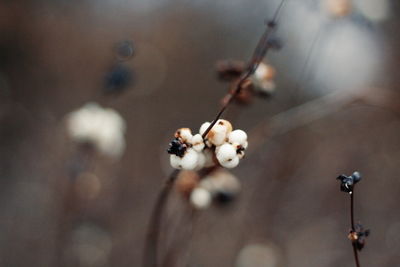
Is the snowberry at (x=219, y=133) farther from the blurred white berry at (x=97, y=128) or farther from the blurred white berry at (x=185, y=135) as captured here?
the blurred white berry at (x=97, y=128)

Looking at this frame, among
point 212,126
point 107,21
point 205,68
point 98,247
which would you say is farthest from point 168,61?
point 212,126

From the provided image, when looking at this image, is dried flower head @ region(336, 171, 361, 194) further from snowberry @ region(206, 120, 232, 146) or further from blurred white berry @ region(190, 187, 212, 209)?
blurred white berry @ region(190, 187, 212, 209)

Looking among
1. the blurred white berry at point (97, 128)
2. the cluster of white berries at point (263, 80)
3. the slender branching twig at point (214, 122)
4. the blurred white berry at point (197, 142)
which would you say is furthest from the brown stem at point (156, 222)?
the blurred white berry at point (97, 128)

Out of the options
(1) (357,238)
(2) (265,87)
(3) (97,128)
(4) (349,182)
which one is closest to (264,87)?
(2) (265,87)

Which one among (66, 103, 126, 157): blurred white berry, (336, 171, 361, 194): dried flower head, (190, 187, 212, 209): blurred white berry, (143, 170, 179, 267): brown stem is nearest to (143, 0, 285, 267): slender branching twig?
(143, 170, 179, 267): brown stem

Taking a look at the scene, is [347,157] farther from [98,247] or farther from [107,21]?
[107,21]

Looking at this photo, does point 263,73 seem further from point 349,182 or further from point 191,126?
point 191,126
